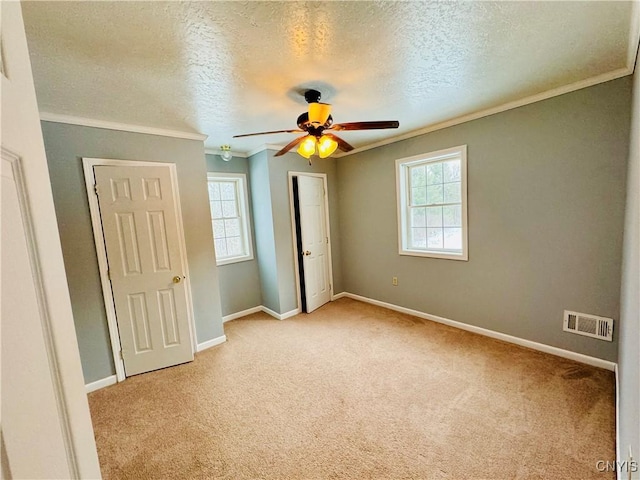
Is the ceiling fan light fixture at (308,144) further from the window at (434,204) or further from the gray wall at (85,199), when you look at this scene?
the window at (434,204)

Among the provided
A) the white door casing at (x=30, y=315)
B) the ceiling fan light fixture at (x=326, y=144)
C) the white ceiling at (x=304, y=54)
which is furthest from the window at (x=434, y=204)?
the white door casing at (x=30, y=315)

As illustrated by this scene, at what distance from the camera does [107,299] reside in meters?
2.51

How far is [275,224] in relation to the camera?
3.75 meters

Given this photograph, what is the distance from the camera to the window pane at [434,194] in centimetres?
335

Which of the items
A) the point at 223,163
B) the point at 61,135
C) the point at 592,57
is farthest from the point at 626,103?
the point at 61,135

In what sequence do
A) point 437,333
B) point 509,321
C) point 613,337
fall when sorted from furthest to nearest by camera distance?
point 437,333 < point 509,321 < point 613,337

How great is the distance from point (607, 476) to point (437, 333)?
1.71 metres

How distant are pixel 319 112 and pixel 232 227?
2534mm

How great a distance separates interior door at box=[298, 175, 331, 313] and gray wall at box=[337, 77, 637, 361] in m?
1.30

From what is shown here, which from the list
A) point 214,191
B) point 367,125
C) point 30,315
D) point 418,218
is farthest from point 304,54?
point 214,191

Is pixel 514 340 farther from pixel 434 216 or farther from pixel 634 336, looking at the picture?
pixel 634 336

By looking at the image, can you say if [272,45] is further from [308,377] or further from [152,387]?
[152,387]

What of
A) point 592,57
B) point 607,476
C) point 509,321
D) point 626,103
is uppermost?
point 592,57

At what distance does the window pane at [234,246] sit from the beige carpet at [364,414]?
146 centimetres
